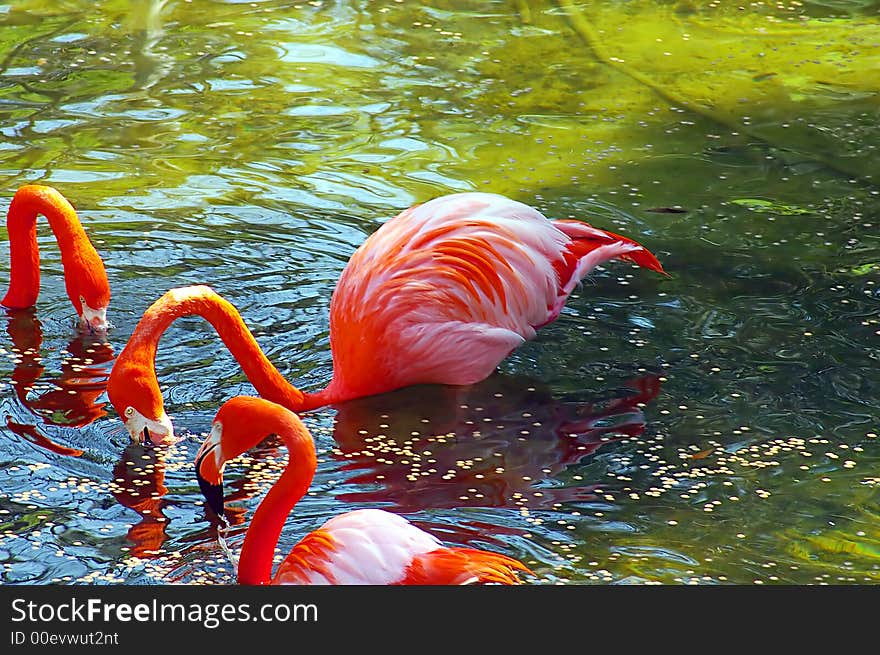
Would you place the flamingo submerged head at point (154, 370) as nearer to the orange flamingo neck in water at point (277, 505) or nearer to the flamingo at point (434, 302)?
the flamingo at point (434, 302)

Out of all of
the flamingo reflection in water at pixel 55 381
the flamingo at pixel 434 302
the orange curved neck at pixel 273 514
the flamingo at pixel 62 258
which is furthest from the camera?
the flamingo at pixel 62 258

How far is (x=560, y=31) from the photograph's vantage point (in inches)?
286

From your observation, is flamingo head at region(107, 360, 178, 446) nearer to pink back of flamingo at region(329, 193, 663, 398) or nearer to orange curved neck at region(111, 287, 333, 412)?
orange curved neck at region(111, 287, 333, 412)

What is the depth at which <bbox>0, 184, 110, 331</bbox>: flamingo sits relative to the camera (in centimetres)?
414

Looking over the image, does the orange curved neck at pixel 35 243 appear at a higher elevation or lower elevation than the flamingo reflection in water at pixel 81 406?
higher

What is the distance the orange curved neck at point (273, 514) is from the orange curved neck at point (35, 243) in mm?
1439

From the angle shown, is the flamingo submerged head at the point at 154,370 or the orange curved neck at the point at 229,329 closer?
the flamingo submerged head at the point at 154,370

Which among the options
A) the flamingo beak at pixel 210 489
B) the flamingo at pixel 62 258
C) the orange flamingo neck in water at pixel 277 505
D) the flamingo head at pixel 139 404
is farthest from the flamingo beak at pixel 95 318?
the orange flamingo neck in water at pixel 277 505

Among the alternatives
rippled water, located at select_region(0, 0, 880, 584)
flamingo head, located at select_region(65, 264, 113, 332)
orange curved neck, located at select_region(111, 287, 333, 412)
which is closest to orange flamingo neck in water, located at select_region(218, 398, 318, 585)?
rippled water, located at select_region(0, 0, 880, 584)

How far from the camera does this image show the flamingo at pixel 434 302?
3990 mm

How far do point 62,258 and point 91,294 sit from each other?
0.49 ft

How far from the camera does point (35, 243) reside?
4.37m
